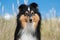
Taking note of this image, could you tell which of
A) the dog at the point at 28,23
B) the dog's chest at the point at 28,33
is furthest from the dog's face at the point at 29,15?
the dog's chest at the point at 28,33

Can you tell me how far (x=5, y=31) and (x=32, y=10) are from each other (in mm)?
1810

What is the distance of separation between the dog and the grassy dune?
1.34 meters

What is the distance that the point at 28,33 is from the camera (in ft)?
27.1

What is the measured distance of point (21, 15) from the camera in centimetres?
800

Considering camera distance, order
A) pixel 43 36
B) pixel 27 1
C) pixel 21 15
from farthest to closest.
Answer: pixel 43 36 → pixel 27 1 → pixel 21 15

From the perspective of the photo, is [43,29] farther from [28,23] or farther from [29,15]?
[29,15]

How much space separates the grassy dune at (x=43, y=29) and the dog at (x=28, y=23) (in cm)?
134

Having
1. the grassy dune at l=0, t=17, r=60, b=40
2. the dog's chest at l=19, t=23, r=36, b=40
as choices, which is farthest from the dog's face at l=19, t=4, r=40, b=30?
the grassy dune at l=0, t=17, r=60, b=40

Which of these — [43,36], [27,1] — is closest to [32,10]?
[27,1]

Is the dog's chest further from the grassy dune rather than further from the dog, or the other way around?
the grassy dune

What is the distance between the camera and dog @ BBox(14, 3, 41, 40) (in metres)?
8.01

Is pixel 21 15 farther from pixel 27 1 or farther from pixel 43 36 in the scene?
pixel 43 36

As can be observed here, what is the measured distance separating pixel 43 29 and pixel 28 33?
158cm

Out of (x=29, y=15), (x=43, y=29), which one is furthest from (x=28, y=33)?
(x=43, y=29)
